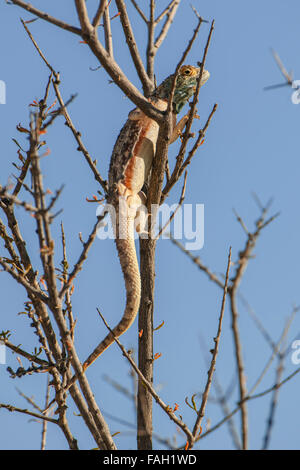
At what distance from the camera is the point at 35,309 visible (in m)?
4.93

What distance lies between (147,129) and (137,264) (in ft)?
5.26

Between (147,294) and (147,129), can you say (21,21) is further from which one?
(147,294)

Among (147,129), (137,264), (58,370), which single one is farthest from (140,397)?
(147,129)

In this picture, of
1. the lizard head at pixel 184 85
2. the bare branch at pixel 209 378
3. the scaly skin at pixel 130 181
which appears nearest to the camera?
the bare branch at pixel 209 378

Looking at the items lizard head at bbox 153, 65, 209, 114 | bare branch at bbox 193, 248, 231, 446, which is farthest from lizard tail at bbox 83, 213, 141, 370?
lizard head at bbox 153, 65, 209, 114

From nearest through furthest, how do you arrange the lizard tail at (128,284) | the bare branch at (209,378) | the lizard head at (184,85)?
the bare branch at (209,378)
the lizard tail at (128,284)
the lizard head at (184,85)

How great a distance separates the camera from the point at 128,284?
232 inches

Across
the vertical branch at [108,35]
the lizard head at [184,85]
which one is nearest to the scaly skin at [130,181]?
the lizard head at [184,85]

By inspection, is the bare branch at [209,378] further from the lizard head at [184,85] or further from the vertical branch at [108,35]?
the lizard head at [184,85]

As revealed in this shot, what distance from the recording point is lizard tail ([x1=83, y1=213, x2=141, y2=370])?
546 centimetres

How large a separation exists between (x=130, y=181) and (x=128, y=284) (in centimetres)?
121

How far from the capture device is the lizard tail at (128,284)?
5461 millimetres

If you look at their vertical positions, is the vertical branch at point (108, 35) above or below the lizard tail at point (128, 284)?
above

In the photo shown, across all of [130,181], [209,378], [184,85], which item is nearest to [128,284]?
[130,181]
